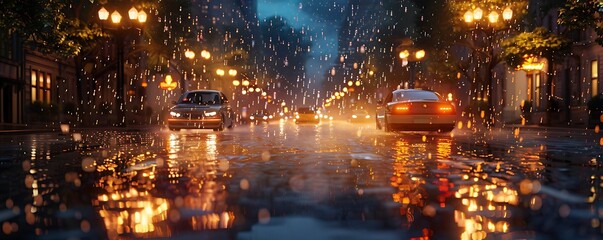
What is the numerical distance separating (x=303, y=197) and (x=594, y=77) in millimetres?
35357

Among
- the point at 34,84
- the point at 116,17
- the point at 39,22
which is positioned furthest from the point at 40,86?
the point at 39,22

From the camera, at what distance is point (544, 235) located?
4.82 metres

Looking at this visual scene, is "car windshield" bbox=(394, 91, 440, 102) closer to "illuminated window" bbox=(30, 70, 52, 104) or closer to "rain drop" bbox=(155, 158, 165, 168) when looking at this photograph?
"rain drop" bbox=(155, 158, 165, 168)

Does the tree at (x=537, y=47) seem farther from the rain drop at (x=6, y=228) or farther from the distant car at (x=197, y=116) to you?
the rain drop at (x=6, y=228)

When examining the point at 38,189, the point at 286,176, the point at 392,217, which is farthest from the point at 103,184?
the point at 392,217

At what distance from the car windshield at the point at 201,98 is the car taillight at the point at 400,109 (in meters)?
8.28

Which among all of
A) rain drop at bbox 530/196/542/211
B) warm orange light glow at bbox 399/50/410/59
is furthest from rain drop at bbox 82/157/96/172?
warm orange light glow at bbox 399/50/410/59

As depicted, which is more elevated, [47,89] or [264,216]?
[47,89]

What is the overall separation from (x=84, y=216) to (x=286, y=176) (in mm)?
3534

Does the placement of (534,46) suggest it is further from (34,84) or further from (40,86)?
(40,86)

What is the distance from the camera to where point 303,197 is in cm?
685

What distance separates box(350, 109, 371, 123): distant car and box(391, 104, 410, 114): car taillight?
34.7 m

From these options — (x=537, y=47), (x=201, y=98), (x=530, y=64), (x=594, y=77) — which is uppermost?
(x=537, y=47)

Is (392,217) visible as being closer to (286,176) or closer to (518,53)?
(286,176)
